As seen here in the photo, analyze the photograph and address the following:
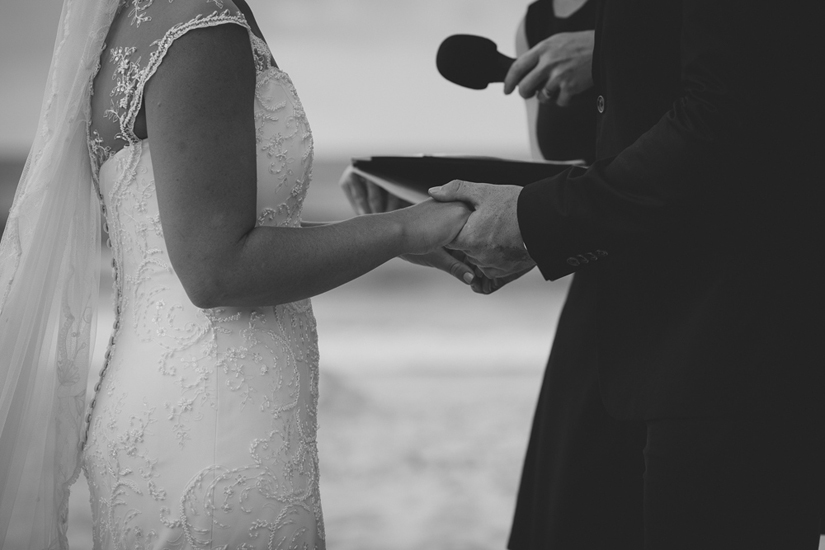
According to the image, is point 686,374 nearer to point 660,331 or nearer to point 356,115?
point 660,331

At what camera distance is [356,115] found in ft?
64.7

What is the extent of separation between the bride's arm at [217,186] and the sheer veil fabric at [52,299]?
268 mm

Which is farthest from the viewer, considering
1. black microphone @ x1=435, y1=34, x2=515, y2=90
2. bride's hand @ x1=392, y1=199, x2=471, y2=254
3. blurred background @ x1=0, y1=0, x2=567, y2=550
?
blurred background @ x1=0, y1=0, x2=567, y2=550

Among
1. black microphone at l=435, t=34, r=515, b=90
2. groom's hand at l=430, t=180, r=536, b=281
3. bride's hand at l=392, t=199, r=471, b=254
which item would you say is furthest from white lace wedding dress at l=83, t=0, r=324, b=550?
black microphone at l=435, t=34, r=515, b=90

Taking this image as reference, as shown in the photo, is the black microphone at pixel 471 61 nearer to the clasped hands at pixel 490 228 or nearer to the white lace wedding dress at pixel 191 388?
the clasped hands at pixel 490 228

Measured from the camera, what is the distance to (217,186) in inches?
54.7

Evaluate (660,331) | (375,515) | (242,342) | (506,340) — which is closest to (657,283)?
(660,331)

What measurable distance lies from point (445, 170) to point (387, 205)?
37 cm

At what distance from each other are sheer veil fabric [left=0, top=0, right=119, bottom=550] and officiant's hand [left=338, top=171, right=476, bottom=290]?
737 millimetres

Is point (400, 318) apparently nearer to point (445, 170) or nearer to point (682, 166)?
point (445, 170)

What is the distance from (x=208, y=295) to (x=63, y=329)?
47 centimetres

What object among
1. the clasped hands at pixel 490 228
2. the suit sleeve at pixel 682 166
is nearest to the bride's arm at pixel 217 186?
the clasped hands at pixel 490 228

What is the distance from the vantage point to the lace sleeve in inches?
54.4

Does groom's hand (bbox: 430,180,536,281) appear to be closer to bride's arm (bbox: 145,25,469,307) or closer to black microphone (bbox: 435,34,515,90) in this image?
bride's arm (bbox: 145,25,469,307)
